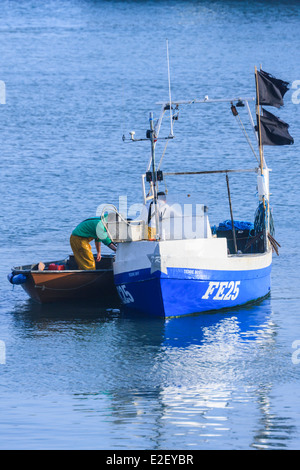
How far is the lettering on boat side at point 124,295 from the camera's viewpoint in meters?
16.7

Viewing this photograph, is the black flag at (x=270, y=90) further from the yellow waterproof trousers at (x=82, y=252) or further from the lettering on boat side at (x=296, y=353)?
the lettering on boat side at (x=296, y=353)

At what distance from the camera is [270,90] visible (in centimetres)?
1855

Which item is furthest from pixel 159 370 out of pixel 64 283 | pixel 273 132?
pixel 273 132

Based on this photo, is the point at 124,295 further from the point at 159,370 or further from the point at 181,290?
the point at 159,370

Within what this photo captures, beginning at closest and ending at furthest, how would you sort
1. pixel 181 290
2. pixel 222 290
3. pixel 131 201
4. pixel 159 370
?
pixel 159 370 → pixel 181 290 → pixel 222 290 → pixel 131 201

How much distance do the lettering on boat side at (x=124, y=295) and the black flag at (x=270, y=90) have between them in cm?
472

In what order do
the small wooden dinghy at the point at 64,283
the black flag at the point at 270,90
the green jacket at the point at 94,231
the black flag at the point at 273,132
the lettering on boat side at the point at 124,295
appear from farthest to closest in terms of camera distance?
1. the black flag at the point at 273,132
2. the black flag at the point at 270,90
3. the small wooden dinghy at the point at 64,283
4. the green jacket at the point at 94,231
5. the lettering on boat side at the point at 124,295

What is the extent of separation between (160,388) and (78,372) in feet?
4.91

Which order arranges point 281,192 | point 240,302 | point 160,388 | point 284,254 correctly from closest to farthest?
1. point 160,388
2. point 240,302
3. point 284,254
4. point 281,192

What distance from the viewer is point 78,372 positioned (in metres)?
13.2
